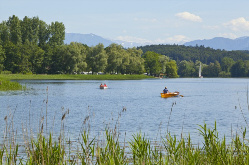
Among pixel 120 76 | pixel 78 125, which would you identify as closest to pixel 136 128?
pixel 78 125

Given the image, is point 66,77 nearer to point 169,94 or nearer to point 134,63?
point 134,63

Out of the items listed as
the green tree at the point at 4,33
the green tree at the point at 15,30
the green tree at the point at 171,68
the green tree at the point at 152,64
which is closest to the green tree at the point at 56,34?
the green tree at the point at 15,30

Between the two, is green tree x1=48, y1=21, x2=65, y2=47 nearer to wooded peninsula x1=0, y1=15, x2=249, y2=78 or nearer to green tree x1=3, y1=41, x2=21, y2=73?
wooded peninsula x1=0, y1=15, x2=249, y2=78

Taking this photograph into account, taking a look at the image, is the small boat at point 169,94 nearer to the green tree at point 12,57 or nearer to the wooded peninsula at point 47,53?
the wooded peninsula at point 47,53

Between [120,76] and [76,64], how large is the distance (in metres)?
24.7

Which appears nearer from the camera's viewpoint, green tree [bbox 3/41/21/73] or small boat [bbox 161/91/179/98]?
small boat [bbox 161/91/179/98]

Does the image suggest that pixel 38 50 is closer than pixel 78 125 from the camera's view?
No

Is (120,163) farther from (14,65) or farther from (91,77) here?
(91,77)

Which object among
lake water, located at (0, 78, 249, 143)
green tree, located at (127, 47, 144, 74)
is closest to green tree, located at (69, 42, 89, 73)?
green tree, located at (127, 47, 144, 74)

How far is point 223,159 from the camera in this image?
8.56 m

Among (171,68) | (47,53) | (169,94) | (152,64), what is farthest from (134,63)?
(169,94)

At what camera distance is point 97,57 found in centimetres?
11581

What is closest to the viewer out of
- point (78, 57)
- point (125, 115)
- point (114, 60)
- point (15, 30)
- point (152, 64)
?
point (125, 115)

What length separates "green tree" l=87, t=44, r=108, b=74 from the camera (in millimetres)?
115688
